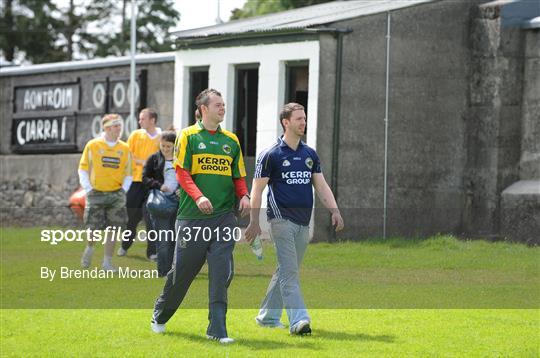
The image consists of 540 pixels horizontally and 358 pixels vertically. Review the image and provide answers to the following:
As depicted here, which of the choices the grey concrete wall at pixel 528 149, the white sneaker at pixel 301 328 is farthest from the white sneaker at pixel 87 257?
the grey concrete wall at pixel 528 149

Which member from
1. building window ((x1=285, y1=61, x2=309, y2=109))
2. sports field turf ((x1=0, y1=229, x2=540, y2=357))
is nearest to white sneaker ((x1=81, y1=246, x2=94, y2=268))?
sports field turf ((x1=0, y1=229, x2=540, y2=357))

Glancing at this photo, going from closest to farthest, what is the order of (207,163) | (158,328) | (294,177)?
(207,163), (158,328), (294,177)

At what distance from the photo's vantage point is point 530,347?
36.2 feet

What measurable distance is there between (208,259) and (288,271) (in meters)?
0.74

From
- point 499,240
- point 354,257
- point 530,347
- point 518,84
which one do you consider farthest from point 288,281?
point 518,84

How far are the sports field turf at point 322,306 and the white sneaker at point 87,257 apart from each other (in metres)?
0.08

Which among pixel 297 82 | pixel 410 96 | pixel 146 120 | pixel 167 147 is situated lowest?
pixel 167 147

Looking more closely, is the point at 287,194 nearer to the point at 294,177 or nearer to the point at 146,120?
the point at 294,177

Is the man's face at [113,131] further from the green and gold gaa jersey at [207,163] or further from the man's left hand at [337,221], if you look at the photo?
the man's left hand at [337,221]

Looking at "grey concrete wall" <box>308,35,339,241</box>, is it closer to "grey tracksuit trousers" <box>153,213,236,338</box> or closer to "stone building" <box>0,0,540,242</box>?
"stone building" <box>0,0,540,242</box>

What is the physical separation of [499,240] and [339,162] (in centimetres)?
340

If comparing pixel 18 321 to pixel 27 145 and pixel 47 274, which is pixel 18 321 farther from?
pixel 27 145

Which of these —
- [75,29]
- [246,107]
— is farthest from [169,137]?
[75,29]

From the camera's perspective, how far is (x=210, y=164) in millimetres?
11391
